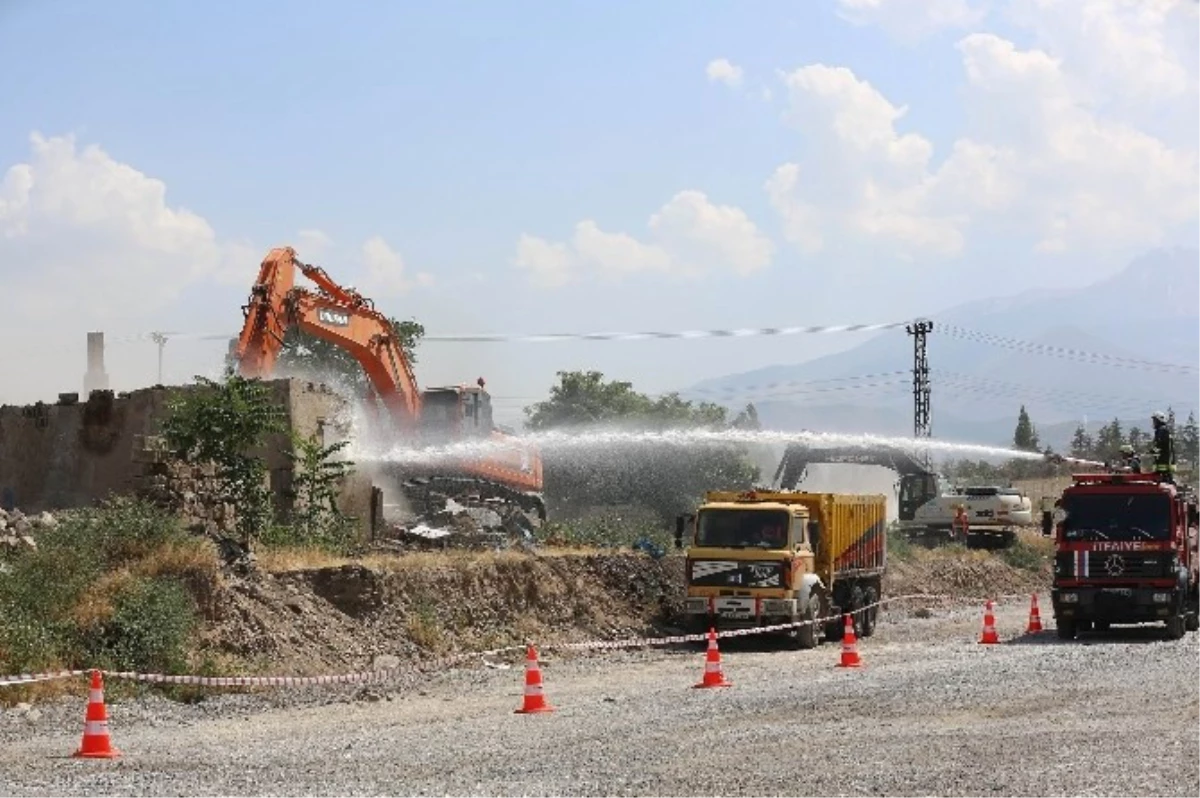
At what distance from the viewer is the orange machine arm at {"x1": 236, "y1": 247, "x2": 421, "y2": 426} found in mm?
34125

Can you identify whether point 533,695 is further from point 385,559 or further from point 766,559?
point 766,559

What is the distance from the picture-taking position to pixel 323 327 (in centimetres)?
3638

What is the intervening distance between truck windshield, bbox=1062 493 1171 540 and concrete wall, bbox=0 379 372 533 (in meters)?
15.0

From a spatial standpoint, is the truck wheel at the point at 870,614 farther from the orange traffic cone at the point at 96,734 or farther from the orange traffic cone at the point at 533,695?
the orange traffic cone at the point at 96,734

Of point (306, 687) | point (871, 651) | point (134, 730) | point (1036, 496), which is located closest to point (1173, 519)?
point (871, 651)

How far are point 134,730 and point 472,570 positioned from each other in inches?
460

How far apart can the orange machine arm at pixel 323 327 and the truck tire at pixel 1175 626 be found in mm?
17397

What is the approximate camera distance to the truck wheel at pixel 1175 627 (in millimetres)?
31297

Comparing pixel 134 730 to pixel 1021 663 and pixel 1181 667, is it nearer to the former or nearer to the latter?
pixel 1021 663

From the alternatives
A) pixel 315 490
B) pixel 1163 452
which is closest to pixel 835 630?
pixel 1163 452

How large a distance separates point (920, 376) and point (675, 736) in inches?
2298

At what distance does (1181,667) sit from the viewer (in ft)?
80.2

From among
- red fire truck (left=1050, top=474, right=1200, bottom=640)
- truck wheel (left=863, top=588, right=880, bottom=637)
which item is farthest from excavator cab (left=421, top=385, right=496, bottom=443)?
red fire truck (left=1050, top=474, right=1200, bottom=640)

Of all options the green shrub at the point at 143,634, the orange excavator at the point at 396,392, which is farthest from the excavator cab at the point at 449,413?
the green shrub at the point at 143,634
